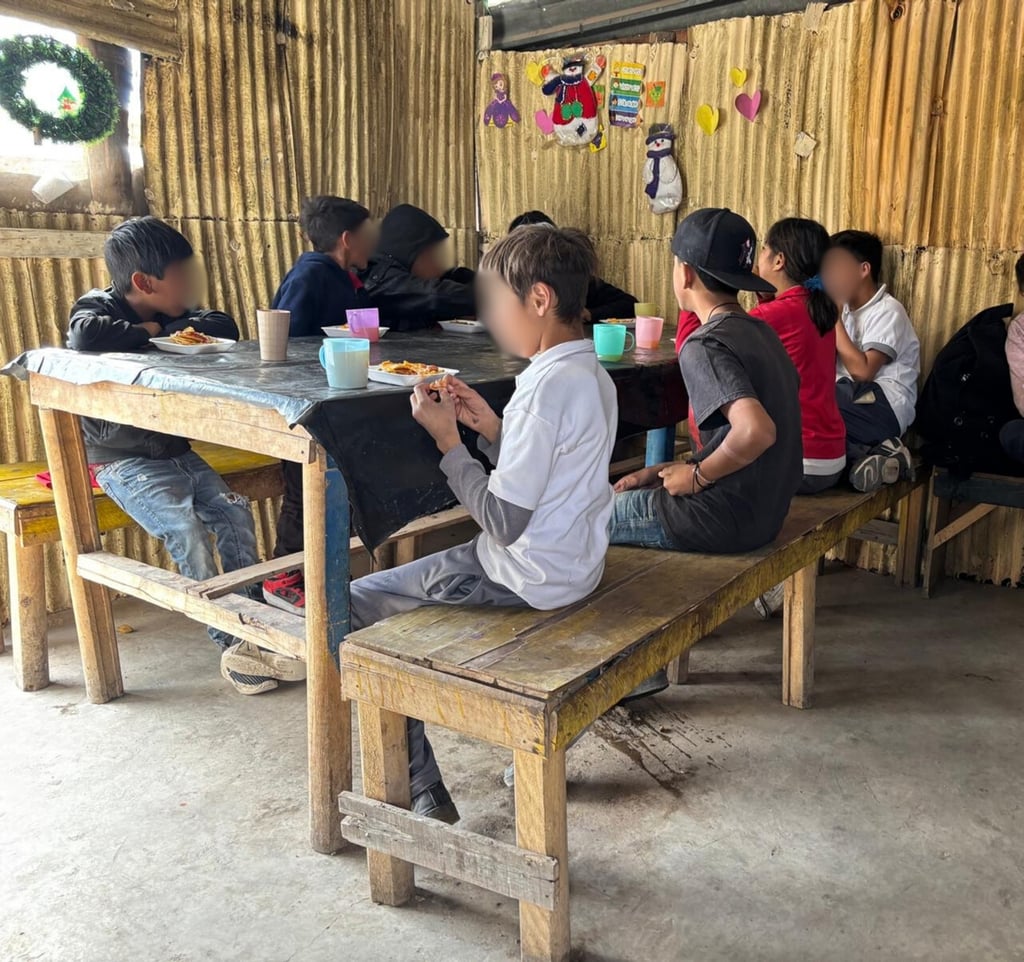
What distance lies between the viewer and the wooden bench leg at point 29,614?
3.50 m

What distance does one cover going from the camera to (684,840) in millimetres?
2623

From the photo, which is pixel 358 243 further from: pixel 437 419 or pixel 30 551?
pixel 437 419

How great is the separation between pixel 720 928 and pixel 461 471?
1.30 m

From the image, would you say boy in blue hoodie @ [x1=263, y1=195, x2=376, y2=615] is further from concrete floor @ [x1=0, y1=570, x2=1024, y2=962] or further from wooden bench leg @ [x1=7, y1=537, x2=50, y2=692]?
wooden bench leg @ [x1=7, y1=537, x2=50, y2=692]

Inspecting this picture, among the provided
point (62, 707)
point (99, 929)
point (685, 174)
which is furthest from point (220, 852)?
point (685, 174)

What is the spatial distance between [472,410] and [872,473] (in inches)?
80.7

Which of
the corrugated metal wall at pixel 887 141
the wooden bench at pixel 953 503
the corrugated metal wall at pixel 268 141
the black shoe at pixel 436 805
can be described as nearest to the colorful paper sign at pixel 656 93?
the corrugated metal wall at pixel 887 141

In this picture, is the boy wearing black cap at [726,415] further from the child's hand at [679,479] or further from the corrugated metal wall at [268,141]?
the corrugated metal wall at [268,141]

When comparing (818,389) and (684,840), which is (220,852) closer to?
(684,840)

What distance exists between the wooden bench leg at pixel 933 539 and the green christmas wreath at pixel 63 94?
4312 mm

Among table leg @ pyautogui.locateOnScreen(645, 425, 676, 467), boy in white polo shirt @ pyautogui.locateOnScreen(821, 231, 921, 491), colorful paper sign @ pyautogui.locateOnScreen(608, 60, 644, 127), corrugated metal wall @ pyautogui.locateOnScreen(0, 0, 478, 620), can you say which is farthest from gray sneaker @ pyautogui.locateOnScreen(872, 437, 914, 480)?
corrugated metal wall @ pyautogui.locateOnScreen(0, 0, 478, 620)

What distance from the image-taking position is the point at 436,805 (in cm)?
254

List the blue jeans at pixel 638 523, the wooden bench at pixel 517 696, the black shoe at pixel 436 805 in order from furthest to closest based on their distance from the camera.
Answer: the blue jeans at pixel 638 523
the black shoe at pixel 436 805
the wooden bench at pixel 517 696

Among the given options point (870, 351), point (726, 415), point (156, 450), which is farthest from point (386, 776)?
point (870, 351)
